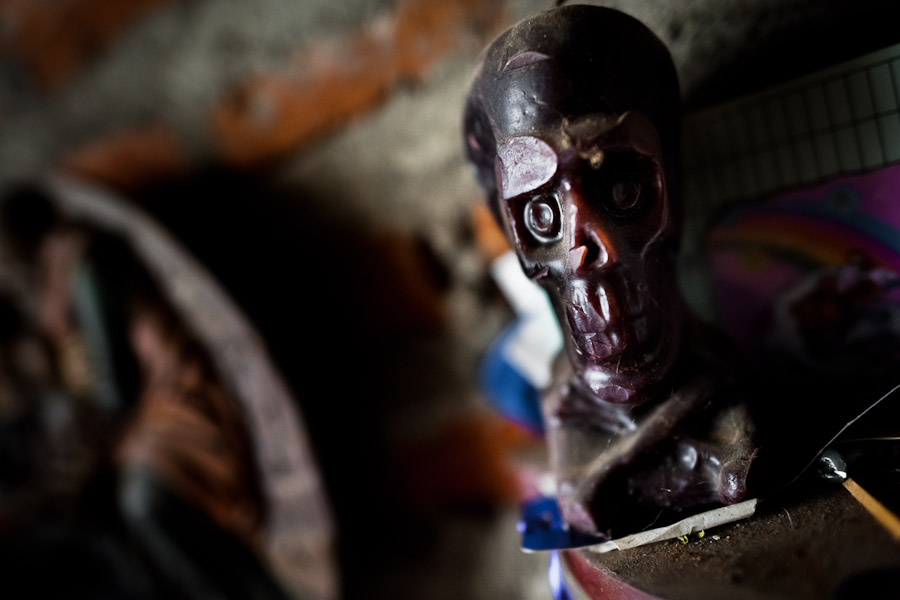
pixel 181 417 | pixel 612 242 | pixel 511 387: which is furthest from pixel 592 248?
pixel 181 417

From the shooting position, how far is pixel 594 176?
344 millimetres

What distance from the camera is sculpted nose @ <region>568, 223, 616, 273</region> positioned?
341mm

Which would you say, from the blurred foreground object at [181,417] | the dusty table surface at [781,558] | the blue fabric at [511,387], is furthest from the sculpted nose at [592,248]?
Result: the blurred foreground object at [181,417]

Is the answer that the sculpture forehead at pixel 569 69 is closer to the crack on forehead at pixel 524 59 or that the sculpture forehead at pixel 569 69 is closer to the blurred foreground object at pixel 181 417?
the crack on forehead at pixel 524 59

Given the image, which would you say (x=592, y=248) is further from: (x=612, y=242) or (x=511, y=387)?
(x=511, y=387)

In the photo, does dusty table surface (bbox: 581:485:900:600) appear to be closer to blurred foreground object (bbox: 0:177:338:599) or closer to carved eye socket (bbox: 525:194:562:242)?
carved eye socket (bbox: 525:194:562:242)

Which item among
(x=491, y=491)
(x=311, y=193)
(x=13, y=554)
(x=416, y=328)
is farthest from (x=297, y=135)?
(x=13, y=554)

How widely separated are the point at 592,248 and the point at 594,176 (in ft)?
0.12

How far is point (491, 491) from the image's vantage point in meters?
0.84

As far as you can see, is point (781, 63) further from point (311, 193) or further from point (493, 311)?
point (311, 193)

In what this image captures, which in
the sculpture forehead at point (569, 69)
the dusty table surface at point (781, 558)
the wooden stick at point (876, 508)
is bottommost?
the dusty table surface at point (781, 558)

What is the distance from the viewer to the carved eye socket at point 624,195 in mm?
350

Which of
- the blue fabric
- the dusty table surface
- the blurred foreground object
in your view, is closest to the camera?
the dusty table surface

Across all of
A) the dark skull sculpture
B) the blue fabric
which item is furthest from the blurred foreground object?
the dark skull sculpture
